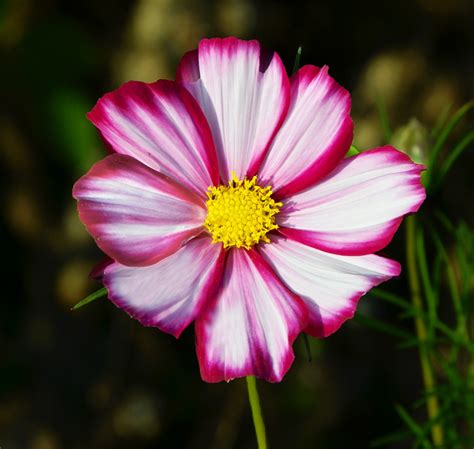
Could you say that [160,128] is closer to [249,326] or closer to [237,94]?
[237,94]

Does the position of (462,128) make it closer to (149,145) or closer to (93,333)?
(93,333)

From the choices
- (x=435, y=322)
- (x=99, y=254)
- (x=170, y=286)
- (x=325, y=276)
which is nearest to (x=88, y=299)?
(x=170, y=286)

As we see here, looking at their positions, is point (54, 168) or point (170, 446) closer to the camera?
point (170, 446)

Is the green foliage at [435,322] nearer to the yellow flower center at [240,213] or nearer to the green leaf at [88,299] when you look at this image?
the yellow flower center at [240,213]

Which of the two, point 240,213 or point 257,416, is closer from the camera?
point 257,416

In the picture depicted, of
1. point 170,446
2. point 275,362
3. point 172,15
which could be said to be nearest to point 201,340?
point 275,362

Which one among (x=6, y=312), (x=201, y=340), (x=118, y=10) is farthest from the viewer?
(x=118, y=10)

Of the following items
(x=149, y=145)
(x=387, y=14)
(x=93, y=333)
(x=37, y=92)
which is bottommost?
(x=149, y=145)
